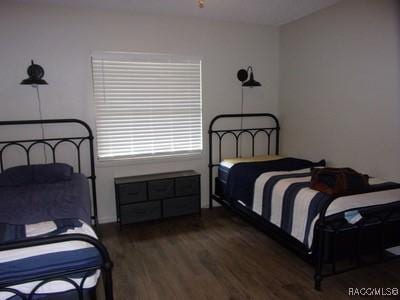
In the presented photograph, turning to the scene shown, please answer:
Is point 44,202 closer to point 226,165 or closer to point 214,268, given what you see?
point 214,268

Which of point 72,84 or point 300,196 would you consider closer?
point 300,196

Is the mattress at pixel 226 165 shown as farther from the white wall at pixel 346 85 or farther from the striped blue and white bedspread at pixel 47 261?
the striped blue and white bedspread at pixel 47 261

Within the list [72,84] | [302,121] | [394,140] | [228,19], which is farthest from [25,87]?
[394,140]

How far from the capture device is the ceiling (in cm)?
299

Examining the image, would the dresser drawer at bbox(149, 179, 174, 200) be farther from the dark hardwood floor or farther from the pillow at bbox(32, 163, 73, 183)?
the pillow at bbox(32, 163, 73, 183)

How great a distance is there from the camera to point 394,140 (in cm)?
262

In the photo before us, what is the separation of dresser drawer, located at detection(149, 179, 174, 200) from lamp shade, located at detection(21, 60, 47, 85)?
146cm

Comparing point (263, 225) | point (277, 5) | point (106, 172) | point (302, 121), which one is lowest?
point (263, 225)

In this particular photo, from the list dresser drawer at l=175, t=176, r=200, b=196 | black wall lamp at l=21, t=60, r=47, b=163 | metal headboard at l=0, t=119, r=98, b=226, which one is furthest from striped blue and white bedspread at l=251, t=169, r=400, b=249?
black wall lamp at l=21, t=60, r=47, b=163

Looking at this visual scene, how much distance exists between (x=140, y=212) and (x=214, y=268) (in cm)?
114

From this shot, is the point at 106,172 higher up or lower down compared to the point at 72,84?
lower down

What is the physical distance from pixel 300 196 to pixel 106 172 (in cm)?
213

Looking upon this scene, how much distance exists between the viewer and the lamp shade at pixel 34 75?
277 cm

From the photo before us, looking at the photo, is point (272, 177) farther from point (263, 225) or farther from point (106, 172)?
point (106, 172)
